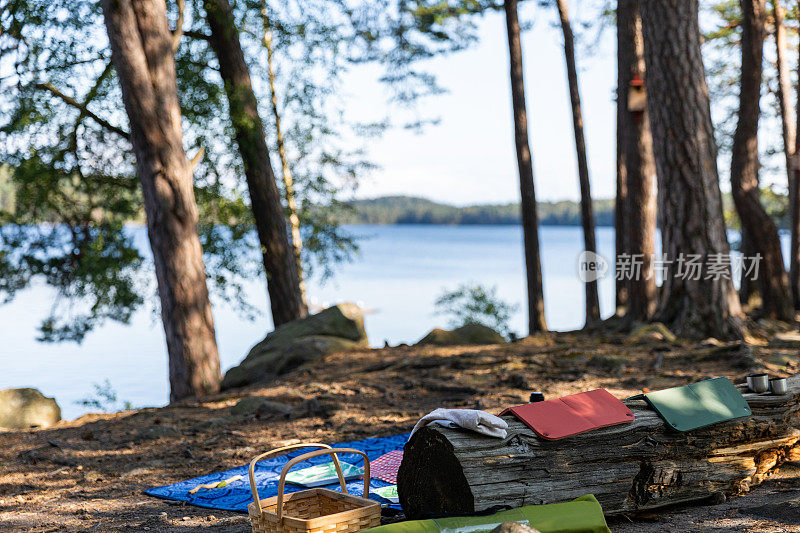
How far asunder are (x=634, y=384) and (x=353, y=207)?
8576 millimetres

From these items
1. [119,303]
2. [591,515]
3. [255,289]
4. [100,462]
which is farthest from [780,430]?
[255,289]

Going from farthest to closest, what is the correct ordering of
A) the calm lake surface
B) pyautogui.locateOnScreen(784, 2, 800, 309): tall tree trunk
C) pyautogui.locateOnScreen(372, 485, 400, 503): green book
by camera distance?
1. the calm lake surface
2. pyautogui.locateOnScreen(784, 2, 800, 309): tall tree trunk
3. pyautogui.locateOnScreen(372, 485, 400, 503): green book

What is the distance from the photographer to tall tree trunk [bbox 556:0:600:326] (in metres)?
13.5

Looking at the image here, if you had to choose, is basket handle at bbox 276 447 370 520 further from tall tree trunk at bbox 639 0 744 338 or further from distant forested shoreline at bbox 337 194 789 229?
distant forested shoreline at bbox 337 194 789 229

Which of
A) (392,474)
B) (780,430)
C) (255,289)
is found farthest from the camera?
(255,289)

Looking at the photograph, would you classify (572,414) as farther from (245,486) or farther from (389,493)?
(245,486)

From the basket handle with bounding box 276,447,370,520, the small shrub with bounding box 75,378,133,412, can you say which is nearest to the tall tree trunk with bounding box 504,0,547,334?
the small shrub with bounding box 75,378,133,412

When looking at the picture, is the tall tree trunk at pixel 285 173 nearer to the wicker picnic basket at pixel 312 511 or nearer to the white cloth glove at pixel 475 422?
the wicker picnic basket at pixel 312 511

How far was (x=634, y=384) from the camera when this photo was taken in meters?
5.79

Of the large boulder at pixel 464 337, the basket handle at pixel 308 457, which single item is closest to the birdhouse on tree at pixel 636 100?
the large boulder at pixel 464 337

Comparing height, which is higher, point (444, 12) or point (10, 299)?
point (444, 12)

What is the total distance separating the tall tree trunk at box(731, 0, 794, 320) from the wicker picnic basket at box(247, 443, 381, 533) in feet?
29.9

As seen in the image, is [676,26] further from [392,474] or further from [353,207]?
[353,207]

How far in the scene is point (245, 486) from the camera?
4.21 m
